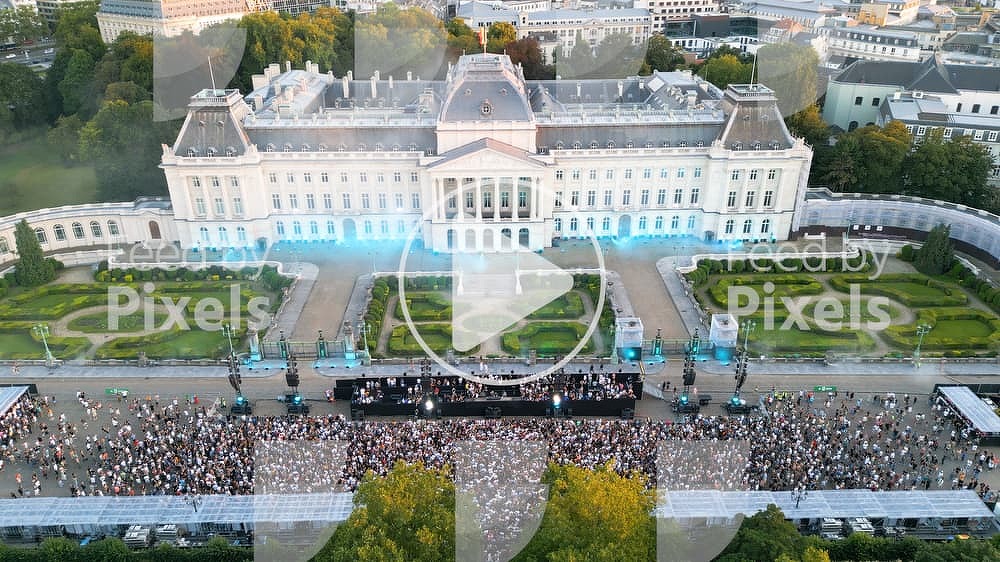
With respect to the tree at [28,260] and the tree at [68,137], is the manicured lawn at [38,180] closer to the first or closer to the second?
the tree at [68,137]

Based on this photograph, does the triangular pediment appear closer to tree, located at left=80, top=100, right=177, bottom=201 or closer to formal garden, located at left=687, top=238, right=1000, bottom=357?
formal garden, located at left=687, top=238, right=1000, bottom=357

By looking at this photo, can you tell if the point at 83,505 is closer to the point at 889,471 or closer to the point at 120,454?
the point at 120,454

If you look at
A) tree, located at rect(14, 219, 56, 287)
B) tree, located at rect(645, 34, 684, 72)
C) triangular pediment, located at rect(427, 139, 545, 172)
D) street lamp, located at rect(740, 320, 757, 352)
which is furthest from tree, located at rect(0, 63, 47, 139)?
street lamp, located at rect(740, 320, 757, 352)

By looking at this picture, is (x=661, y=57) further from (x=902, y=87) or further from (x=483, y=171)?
(x=483, y=171)

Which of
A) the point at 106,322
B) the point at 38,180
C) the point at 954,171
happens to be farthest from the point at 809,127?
the point at 38,180

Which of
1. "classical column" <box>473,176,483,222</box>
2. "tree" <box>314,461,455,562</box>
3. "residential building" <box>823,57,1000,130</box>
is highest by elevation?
"residential building" <box>823,57,1000,130</box>

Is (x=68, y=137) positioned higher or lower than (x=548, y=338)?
higher
